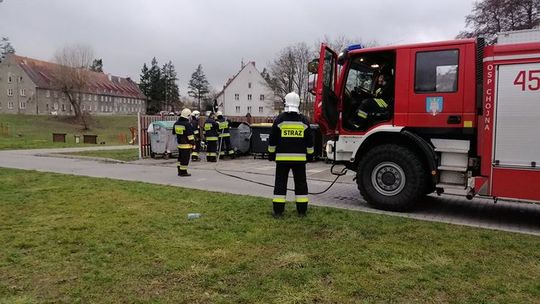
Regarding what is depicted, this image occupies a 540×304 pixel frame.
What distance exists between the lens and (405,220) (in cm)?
665

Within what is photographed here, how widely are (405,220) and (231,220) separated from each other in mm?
2689

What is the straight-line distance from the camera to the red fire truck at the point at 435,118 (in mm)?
6234

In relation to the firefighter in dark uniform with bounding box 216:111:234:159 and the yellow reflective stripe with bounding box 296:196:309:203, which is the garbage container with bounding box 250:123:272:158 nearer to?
the firefighter in dark uniform with bounding box 216:111:234:159

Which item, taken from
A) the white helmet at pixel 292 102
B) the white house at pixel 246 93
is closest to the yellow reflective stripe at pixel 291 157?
the white helmet at pixel 292 102

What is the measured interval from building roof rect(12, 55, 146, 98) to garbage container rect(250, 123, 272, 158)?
5546cm

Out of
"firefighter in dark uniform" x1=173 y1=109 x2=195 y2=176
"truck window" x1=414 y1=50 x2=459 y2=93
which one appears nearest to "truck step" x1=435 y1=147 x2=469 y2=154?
"truck window" x1=414 y1=50 x2=459 y2=93

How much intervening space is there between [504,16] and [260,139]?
72.3 ft

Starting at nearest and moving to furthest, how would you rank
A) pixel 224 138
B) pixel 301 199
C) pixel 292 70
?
1. pixel 301 199
2. pixel 224 138
3. pixel 292 70

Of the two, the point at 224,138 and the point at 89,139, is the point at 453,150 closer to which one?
the point at 224,138

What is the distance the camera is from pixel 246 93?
82688mm

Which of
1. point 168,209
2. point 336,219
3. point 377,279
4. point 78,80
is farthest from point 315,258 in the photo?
point 78,80

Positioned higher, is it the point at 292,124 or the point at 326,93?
the point at 326,93

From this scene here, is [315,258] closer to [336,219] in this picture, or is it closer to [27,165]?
[336,219]

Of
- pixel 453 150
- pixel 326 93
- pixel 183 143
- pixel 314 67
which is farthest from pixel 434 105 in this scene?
pixel 183 143
